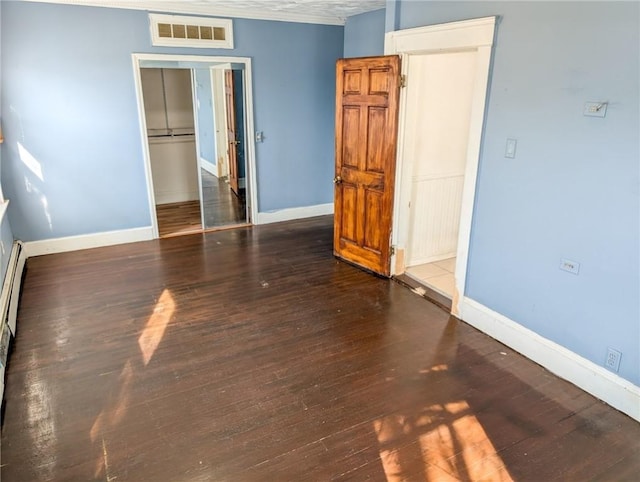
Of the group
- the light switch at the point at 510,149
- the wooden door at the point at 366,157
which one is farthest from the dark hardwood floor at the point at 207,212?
the light switch at the point at 510,149

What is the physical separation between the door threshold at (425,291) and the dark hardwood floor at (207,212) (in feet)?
8.91

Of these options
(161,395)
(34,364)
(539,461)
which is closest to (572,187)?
(539,461)

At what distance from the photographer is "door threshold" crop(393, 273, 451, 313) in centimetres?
394

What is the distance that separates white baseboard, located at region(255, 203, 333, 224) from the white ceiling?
247 cm

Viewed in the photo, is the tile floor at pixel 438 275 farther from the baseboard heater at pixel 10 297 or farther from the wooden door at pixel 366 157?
the baseboard heater at pixel 10 297

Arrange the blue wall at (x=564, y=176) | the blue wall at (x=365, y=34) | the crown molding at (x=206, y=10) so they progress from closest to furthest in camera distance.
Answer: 1. the blue wall at (x=564, y=176)
2. the crown molding at (x=206, y=10)
3. the blue wall at (x=365, y=34)

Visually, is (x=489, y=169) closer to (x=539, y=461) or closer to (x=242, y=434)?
(x=539, y=461)

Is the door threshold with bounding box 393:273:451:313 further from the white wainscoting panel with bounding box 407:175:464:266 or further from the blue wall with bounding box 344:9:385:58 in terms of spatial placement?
the blue wall with bounding box 344:9:385:58

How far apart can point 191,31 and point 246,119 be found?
3.88 feet

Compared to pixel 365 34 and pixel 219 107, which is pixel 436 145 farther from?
pixel 219 107

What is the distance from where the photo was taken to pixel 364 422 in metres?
2.54

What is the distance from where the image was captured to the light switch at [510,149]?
3.07 m

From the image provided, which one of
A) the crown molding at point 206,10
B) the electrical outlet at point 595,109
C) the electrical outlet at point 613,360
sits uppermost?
the crown molding at point 206,10

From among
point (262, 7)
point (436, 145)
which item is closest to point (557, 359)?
point (436, 145)
